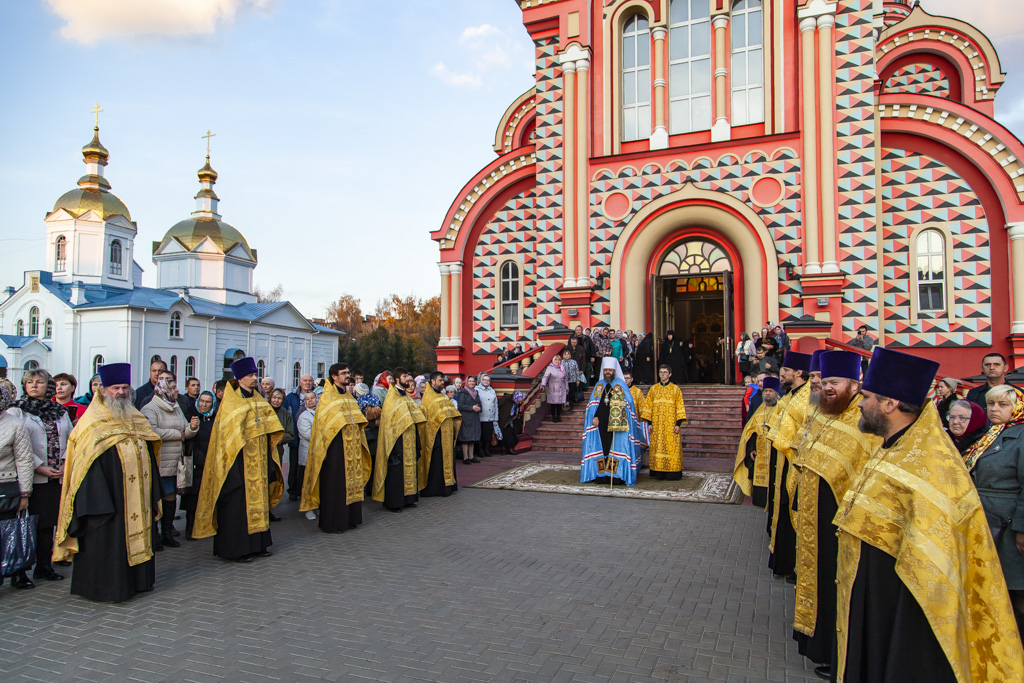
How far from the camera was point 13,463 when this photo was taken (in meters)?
5.41

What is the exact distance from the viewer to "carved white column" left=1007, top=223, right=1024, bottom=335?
1500cm

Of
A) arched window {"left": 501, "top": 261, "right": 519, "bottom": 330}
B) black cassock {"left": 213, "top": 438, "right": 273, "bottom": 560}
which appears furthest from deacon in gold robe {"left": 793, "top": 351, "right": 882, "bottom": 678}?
arched window {"left": 501, "top": 261, "right": 519, "bottom": 330}

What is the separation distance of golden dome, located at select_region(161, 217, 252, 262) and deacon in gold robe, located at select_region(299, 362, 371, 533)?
141ft

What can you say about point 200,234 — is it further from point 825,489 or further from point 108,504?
point 825,489

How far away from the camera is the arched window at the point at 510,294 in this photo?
793 inches

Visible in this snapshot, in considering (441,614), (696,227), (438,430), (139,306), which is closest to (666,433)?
(438,430)

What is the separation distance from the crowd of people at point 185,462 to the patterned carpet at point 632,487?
50.6 inches

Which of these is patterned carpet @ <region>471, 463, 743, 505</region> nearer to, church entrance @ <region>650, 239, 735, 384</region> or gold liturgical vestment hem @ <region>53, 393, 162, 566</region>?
gold liturgical vestment hem @ <region>53, 393, 162, 566</region>

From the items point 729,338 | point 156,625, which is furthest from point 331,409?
point 729,338

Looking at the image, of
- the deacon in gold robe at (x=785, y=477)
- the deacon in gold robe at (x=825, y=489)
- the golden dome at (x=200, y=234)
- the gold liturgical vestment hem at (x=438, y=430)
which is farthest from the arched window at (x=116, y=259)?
the deacon in gold robe at (x=825, y=489)

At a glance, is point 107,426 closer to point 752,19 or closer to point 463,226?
point 463,226

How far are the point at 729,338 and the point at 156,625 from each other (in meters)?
14.6

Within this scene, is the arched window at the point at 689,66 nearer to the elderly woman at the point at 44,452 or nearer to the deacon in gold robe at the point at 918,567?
the elderly woman at the point at 44,452

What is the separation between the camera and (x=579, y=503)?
8992 mm
